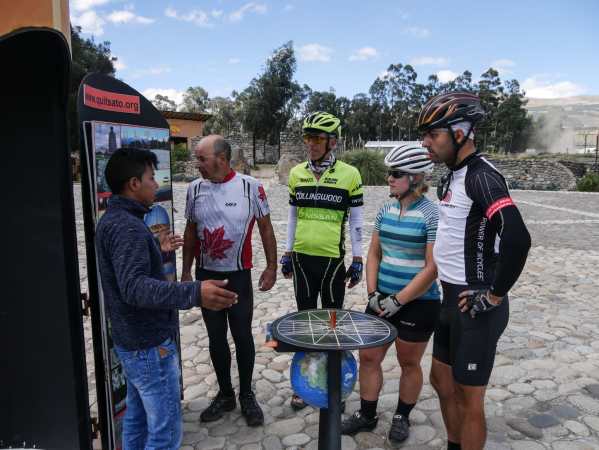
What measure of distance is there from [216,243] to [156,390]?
1.25 meters

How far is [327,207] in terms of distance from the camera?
3672 mm

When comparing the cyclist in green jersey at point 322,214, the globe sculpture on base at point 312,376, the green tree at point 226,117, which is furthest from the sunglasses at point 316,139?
the green tree at point 226,117

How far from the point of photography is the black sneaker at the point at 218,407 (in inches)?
137

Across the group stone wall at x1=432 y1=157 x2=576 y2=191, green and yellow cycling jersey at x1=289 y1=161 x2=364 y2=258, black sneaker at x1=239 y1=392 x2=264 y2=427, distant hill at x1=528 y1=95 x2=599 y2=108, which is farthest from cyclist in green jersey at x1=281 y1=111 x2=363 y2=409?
distant hill at x1=528 y1=95 x2=599 y2=108

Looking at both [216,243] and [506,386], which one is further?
[506,386]

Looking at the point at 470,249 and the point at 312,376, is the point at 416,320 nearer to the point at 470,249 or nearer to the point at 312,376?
the point at 470,249

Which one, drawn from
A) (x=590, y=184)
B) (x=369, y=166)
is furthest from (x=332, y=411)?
(x=590, y=184)

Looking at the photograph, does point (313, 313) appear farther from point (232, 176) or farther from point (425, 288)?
point (232, 176)

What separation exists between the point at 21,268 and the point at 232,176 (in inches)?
58.8

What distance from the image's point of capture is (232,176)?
11.3ft

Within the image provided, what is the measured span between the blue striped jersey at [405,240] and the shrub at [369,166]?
21.0 m

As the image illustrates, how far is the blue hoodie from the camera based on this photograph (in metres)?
2.12

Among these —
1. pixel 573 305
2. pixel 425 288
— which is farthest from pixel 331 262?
pixel 573 305

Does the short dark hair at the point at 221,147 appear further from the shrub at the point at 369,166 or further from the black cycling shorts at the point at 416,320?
the shrub at the point at 369,166
